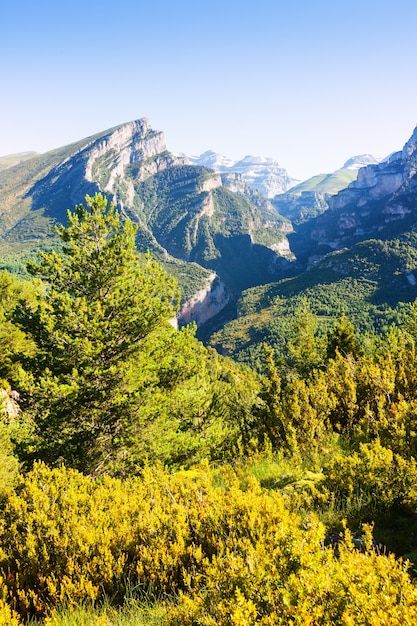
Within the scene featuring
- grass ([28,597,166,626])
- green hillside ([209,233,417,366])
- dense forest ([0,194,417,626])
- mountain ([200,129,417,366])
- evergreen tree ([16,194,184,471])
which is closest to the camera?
dense forest ([0,194,417,626])

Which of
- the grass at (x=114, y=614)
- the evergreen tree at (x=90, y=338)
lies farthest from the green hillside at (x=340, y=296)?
the grass at (x=114, y=614)

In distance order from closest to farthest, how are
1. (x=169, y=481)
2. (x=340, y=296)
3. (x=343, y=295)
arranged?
1. (x=169, y=481)
2. (x=343, y=295)
3. (x=340, y=296)

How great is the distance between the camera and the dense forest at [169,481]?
2.78m

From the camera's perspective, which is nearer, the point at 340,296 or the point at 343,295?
the point at 343,295

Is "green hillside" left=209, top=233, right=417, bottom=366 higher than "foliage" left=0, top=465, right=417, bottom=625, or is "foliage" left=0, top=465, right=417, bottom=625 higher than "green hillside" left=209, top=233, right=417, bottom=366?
"foliage" left=0, top=465, right=417, bottom=625

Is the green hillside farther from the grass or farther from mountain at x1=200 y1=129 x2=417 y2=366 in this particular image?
the grass

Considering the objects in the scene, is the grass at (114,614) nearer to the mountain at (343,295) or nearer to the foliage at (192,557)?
the foliage at (192,557)

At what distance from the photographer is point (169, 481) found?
558cm

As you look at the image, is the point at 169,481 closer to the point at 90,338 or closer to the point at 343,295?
the point at 90,338

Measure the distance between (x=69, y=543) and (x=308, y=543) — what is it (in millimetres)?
3044

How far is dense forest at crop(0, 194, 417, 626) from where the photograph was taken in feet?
9.13

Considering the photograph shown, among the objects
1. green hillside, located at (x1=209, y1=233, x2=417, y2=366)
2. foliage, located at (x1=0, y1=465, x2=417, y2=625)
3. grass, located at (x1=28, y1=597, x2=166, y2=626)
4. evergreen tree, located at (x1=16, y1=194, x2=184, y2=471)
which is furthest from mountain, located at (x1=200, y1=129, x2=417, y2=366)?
grass, located at (x1=28, y1=597, x2=166, y2=626)

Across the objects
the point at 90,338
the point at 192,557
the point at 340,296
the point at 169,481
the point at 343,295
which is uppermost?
the point at 90,338

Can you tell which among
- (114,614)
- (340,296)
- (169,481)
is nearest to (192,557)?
(114,614)
